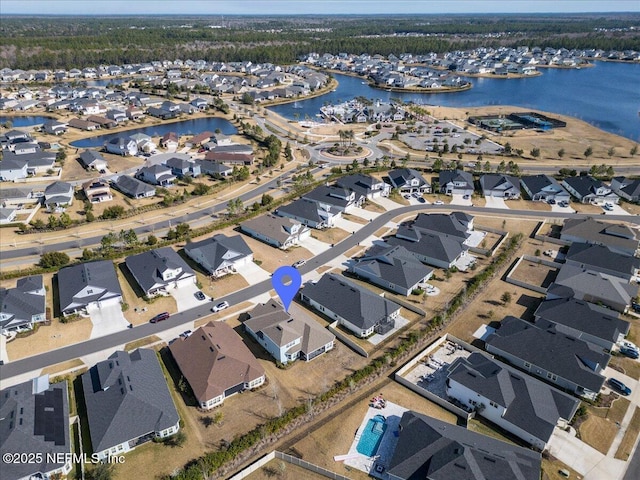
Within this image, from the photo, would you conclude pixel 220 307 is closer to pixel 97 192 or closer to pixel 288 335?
pixel 288 335

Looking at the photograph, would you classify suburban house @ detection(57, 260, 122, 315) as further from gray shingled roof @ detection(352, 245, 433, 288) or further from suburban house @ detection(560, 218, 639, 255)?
suburban house @ detection(560, 218, 639, 255)

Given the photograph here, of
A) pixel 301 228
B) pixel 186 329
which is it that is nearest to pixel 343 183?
pixel 301 228

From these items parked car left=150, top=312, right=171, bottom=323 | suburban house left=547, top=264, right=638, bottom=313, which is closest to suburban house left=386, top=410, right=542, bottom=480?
suburban house left=547, top=264, right=638, bottom=313

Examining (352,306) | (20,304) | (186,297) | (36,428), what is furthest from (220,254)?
(36,428)

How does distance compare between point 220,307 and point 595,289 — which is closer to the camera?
point 220,307

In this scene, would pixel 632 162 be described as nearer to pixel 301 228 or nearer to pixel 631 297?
pixel 631 297
